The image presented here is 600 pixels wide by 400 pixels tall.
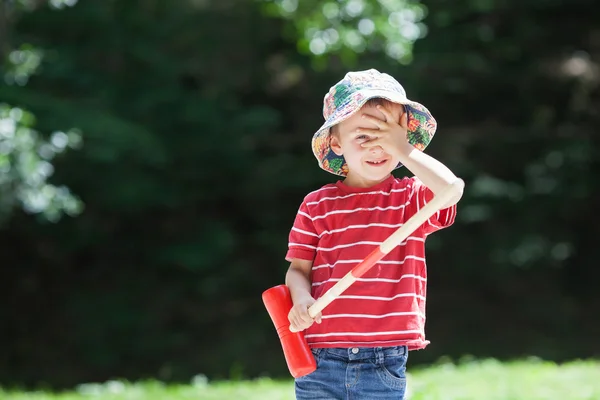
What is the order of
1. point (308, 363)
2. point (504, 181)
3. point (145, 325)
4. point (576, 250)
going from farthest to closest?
point (576, 250) → point (504, 181) → point (145, 325) → point (308, 363)

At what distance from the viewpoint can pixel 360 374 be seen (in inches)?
86.0

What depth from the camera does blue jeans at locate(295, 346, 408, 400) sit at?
7.15ft

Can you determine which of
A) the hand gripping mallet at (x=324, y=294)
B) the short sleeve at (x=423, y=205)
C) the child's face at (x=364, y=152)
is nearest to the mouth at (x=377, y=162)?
the child's face at (x=364, y=152)

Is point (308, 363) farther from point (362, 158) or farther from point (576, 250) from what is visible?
point (576, 250)

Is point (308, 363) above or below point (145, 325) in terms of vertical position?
below

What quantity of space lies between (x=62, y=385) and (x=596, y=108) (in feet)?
26.7

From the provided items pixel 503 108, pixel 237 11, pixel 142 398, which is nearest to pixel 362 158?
pixel 142 398

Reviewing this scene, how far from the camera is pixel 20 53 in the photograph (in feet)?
25.4

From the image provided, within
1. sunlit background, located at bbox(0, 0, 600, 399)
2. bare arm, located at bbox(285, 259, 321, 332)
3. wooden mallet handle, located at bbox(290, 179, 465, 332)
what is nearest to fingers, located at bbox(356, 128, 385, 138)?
wooden mallet handle, located at bbox(290, 179, 465, 332)

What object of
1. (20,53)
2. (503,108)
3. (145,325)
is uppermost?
(503,108)

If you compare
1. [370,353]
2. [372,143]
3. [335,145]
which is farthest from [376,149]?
[370,353]

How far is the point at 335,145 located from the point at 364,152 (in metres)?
0.15

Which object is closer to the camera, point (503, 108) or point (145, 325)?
point (145, 325)

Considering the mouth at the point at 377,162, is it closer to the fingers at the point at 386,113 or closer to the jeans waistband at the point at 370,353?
the fingers at the point at 386,113
